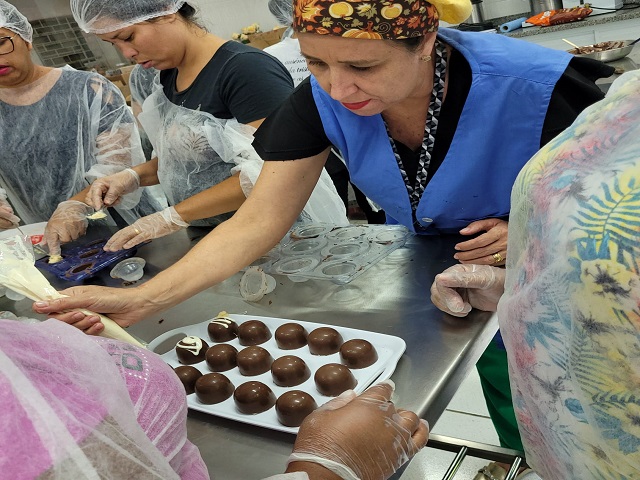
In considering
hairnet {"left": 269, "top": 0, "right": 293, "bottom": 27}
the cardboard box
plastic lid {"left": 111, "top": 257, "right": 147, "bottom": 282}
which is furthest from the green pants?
the cardboard box

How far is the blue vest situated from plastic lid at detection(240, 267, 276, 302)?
40cm

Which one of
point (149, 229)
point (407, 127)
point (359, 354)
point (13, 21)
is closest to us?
point (359, 354)

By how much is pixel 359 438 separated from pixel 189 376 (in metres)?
0.53

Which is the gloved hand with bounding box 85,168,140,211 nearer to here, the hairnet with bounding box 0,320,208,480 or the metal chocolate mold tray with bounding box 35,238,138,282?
the metal chocolate mold tray with bounding box 35,238,138,282

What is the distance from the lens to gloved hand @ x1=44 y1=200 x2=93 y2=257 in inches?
83.1

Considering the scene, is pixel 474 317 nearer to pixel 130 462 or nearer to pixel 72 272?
pixel 130 462

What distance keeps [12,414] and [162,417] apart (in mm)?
208

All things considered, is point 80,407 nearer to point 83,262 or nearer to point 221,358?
point 221,358

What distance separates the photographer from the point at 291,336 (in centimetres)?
127

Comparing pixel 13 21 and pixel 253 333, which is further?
pixel 13 21

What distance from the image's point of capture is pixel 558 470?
784 mm

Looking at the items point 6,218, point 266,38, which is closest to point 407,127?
point 6,218

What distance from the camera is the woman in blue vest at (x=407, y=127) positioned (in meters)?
1.14

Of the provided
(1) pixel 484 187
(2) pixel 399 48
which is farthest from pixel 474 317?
(2) pixel 399 48
